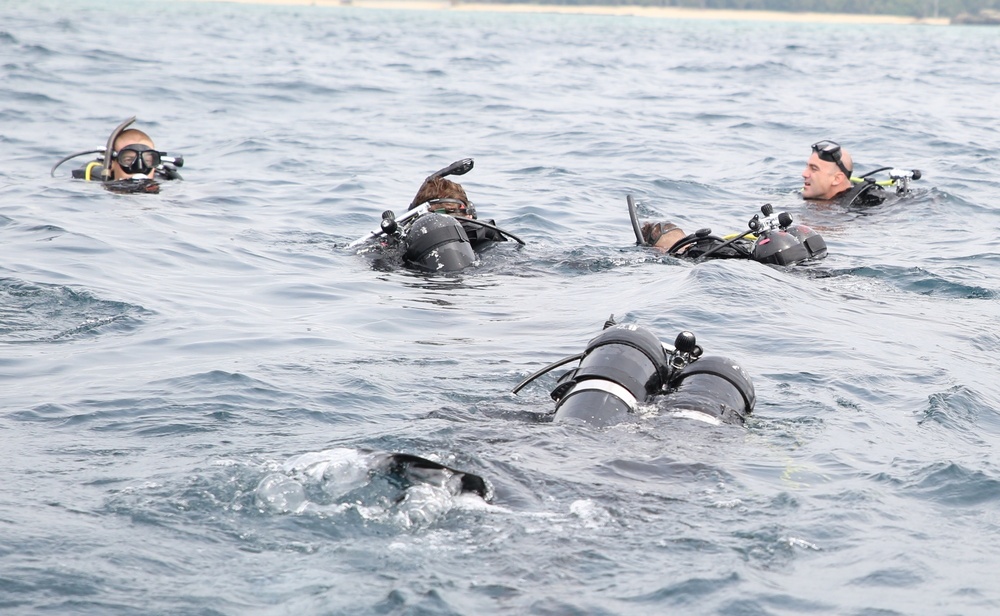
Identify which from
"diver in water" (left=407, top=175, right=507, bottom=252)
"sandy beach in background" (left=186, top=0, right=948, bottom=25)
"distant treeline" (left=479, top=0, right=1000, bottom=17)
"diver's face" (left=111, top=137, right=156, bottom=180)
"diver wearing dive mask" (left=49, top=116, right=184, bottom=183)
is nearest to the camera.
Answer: "diver in water" (left=407, top=175, right=507, bottom=252)

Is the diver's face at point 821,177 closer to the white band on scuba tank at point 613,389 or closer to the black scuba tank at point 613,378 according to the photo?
the black scuba tank at point 613,378

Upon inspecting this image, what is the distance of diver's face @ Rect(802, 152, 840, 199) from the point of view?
11.4 meters

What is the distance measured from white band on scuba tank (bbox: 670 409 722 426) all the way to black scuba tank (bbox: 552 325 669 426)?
164mm

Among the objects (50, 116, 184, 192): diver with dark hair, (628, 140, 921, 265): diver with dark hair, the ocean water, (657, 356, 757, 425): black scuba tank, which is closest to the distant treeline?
the ocean water

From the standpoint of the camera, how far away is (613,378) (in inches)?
186

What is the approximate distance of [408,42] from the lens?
42.5 m

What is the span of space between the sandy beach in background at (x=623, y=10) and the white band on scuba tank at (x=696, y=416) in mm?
112013

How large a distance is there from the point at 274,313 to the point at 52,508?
3516 millimetres

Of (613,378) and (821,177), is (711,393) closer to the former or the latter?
(613,378)

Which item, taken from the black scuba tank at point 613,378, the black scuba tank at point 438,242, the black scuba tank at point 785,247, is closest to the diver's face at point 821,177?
the black scuba tank at point 785,247

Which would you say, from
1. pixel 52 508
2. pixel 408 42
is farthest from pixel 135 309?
pixel 408 42

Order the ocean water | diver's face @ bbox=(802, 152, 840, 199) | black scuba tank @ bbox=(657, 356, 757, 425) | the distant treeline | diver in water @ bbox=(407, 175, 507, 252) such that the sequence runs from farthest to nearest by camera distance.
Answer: the distant treeline < diver's face @ bbox=(802, 152, 840, 199) < diver in water @ bbox=(407, 175, 507, 252) < black scuba tank @ bbox=(657, 356, 757, 425) < the ocean water

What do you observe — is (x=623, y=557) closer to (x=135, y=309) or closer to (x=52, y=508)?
(x=52, y=508)

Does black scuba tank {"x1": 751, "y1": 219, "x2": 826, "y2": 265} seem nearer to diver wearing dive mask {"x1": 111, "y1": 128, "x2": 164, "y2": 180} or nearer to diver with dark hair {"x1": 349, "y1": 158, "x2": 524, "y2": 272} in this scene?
diver with dark hair {"x1": 349, "y1": 158, "x2": 524, "y2": 272}
